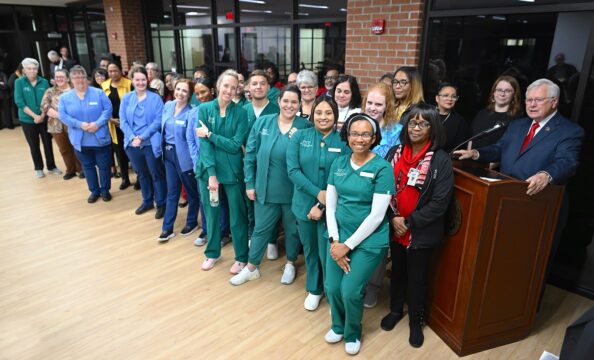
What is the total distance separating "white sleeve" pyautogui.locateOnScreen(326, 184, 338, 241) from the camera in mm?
2406

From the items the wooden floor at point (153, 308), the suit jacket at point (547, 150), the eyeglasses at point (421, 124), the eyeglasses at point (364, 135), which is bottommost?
the wooden floor at point (153, 308)

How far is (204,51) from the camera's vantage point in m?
7.32

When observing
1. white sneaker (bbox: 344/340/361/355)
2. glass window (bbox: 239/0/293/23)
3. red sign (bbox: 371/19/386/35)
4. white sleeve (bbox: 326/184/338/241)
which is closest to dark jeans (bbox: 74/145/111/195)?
glass window (bbox: 239/0/293/23)

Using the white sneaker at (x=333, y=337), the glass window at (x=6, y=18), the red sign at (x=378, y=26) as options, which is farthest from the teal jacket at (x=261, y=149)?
the glass window at (x=6, y=18)

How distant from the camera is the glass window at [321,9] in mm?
4793

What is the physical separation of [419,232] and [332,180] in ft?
2.05

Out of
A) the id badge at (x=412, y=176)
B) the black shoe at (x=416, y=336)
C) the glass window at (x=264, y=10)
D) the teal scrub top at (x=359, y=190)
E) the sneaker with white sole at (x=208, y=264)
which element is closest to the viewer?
the teal scrub top at (x=359, y=190)

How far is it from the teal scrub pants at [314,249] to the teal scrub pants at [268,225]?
0.19 metres

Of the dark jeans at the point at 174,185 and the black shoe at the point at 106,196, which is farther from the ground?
the dark jeans at the point at 174,185

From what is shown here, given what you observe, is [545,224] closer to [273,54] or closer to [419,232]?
[419,232]

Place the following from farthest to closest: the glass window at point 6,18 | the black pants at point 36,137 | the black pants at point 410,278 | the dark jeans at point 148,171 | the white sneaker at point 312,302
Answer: the glass window at point 6,18, the black pants at point 36,137, the dark jeans at point 148,171, the white sneaker at point 312,302, the black pants at point 410,278

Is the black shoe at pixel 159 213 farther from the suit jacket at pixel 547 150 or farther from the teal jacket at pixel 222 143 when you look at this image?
the suit jacket at pixel 547 150

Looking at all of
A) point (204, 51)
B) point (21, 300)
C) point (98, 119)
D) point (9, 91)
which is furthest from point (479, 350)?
point (9, 91)

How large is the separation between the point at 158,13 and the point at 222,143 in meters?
6.21
